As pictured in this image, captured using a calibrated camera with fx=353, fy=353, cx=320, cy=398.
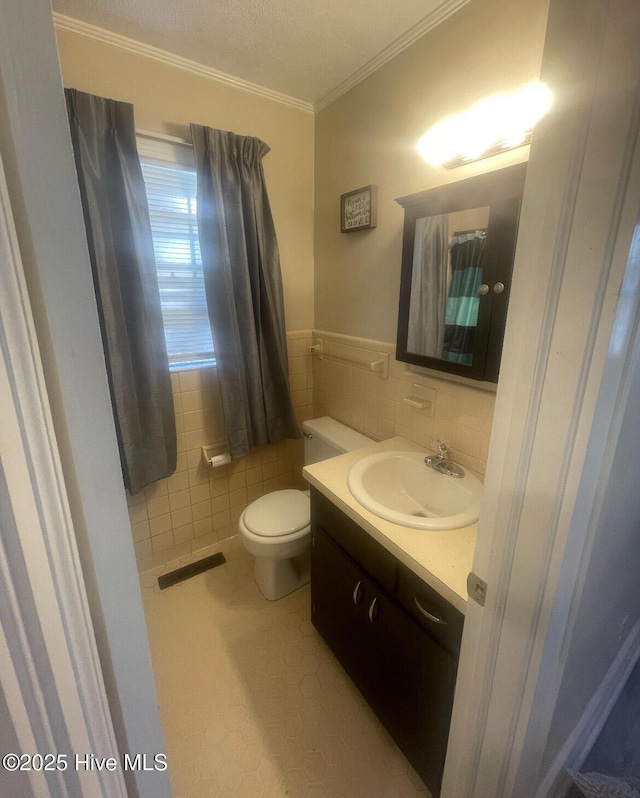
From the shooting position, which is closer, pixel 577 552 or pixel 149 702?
pixel 149 702

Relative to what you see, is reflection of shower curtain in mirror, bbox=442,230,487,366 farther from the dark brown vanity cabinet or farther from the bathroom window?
the bathroom window

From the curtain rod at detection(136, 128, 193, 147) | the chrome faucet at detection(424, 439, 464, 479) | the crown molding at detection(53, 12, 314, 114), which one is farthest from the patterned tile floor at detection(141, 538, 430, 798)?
the crown molding at detection(53, 12, 314, 114)

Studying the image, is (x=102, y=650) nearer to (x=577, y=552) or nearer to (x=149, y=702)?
(x=149, y=702)

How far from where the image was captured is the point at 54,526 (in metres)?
0.36

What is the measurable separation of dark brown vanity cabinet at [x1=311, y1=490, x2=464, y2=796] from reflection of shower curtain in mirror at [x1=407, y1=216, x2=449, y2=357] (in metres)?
0.72

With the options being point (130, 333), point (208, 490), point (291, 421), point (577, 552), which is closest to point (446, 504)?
point (577, 552)

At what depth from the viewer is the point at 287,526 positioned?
161 centimetres

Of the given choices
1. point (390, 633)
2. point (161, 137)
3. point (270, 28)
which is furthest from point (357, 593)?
point (270, 28)

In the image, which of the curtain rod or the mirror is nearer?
the mirror

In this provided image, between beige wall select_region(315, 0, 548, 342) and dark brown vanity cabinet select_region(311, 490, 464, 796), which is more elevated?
beige wall select_region(315, 0, 548, 342)

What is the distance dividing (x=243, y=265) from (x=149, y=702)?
1546 millimetres

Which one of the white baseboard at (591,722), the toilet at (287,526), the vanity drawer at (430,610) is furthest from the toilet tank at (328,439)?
the white baseboard at (591,722)

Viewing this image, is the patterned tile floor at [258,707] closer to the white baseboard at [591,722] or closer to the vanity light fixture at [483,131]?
the white baseboard at [591,722]

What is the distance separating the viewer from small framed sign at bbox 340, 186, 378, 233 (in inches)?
59.3
